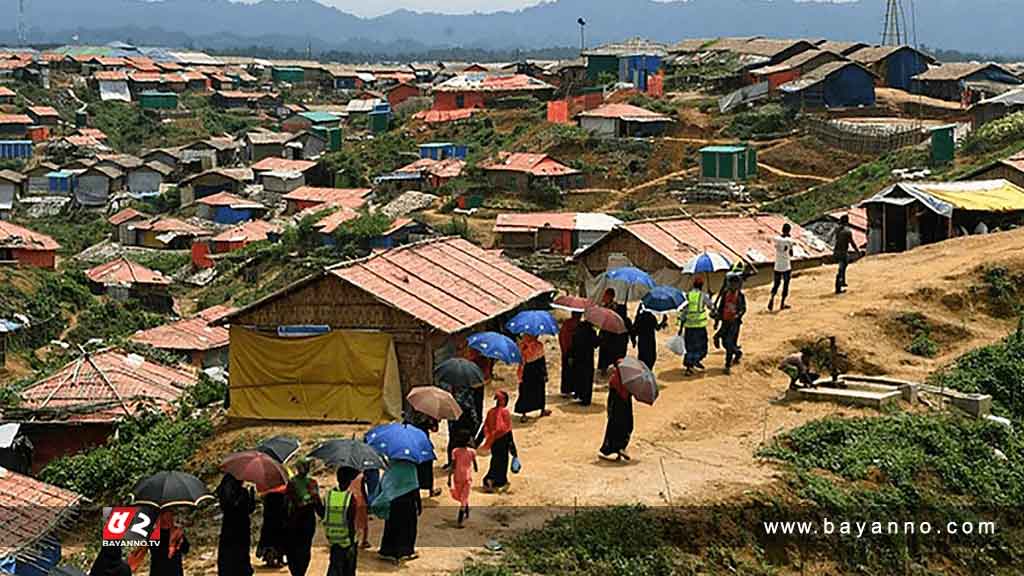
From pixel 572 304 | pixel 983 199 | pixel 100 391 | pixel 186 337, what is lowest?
pixel 186 337

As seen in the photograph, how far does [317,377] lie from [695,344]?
4717 millimetres

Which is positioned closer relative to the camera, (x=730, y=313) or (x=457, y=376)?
(x=457, y=376)

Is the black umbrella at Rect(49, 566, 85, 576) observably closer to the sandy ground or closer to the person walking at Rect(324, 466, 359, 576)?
the sandy ground

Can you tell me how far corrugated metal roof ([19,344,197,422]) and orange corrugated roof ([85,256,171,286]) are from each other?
71.2ft

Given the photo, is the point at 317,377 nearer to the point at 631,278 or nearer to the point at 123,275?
the point at 631,278

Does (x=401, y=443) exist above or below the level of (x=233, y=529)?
above

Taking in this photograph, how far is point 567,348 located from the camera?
1612 cm

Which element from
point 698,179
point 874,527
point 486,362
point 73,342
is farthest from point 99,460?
point 698,179

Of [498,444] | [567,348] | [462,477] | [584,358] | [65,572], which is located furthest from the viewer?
[567,348]

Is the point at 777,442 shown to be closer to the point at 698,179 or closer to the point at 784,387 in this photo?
the point at 784,387

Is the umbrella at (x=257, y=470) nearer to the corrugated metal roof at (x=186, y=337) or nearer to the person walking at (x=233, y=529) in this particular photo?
the person walking at (x=233, y=529)

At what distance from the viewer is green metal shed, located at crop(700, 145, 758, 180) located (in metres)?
43.2

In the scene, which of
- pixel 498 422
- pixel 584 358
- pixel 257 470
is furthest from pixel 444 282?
pixel 257 470

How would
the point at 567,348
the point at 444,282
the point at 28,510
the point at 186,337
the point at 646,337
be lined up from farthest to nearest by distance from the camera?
1. the point at 186,337
2. the point at 444,282
3. the point at 646,337
4. the point at 567,348
5. the point at 28,510
